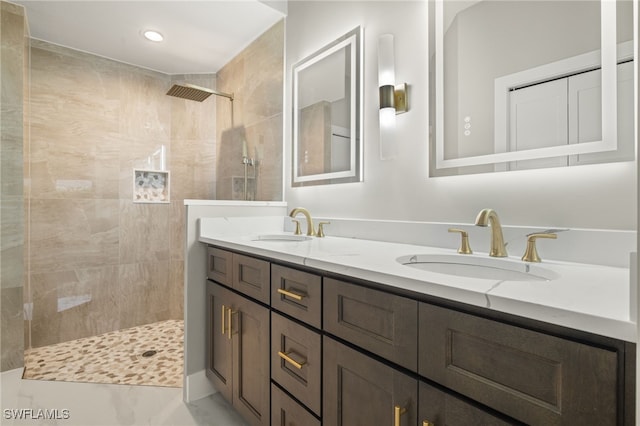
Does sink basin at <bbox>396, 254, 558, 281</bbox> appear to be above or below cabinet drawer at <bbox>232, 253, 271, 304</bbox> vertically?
above

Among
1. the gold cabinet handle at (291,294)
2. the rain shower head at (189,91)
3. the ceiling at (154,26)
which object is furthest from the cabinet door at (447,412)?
the rain shower head at (189,91)

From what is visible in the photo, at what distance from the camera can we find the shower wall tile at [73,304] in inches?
93.4

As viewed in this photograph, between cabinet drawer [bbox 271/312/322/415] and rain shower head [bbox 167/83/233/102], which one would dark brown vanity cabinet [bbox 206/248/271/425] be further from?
rain shower head [bbox 167/83/233/102]

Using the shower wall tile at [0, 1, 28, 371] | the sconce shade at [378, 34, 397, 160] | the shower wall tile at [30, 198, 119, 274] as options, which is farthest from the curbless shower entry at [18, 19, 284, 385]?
the sconce shade at [378, 34, 397, 160]

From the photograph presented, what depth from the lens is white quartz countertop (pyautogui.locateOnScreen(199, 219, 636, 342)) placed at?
20.0 inches

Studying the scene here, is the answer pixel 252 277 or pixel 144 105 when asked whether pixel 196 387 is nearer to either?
pixel 252 277

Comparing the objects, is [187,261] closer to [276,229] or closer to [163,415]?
[276,229]

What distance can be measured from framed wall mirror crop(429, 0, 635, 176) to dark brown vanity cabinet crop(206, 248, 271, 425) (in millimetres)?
973

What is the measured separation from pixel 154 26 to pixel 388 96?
1831 mm

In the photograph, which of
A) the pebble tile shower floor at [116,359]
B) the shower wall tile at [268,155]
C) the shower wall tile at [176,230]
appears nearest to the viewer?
the pebble tile shower floor at [116,359]

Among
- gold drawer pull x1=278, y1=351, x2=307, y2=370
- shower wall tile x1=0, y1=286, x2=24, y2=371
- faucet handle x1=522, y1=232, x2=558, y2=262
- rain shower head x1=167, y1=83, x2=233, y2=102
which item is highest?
rain shower head x1=167, y1=83, x2=233, y2=102

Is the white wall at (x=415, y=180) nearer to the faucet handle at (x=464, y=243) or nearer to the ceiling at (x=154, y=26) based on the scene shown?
the faucet handle at (x=464, y=243)

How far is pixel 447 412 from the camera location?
0.68 metres

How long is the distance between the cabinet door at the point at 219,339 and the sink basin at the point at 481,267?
866 mm
